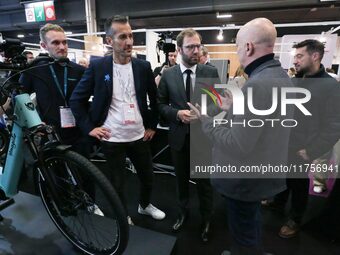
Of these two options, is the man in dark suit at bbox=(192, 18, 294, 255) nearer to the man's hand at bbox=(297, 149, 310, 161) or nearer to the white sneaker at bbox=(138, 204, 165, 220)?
the man's hand at bbox=(297, 149, 310, 161)

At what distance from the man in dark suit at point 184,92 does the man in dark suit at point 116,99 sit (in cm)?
17

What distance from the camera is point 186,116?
1.54 metres

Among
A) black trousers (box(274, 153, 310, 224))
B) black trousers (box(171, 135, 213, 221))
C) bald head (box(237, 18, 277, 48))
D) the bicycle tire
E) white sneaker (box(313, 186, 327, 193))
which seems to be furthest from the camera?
white sneaker (box(313, 186, 327, 193))

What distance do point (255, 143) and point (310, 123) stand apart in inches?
37.9

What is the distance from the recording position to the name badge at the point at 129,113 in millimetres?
1596

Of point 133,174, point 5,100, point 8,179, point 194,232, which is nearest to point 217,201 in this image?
point 194,232

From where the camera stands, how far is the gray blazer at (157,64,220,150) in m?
1.65

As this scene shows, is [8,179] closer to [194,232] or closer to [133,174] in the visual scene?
[194,232]

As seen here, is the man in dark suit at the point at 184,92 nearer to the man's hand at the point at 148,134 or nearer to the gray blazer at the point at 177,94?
the gray blazer at the point at 177,94

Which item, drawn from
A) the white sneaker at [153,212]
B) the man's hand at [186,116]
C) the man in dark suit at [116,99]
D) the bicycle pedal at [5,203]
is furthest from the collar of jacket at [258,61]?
the bicycle pedal at [5,203]

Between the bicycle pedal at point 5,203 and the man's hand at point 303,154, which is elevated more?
the man's hand at point 303,154

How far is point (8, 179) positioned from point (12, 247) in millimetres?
416

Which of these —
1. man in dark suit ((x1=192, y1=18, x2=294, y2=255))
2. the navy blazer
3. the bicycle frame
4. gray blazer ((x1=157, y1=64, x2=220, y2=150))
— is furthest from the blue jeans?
the bicycle frame

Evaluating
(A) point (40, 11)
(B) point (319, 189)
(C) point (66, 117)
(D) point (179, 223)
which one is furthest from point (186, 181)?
(A) point (40, 11)
